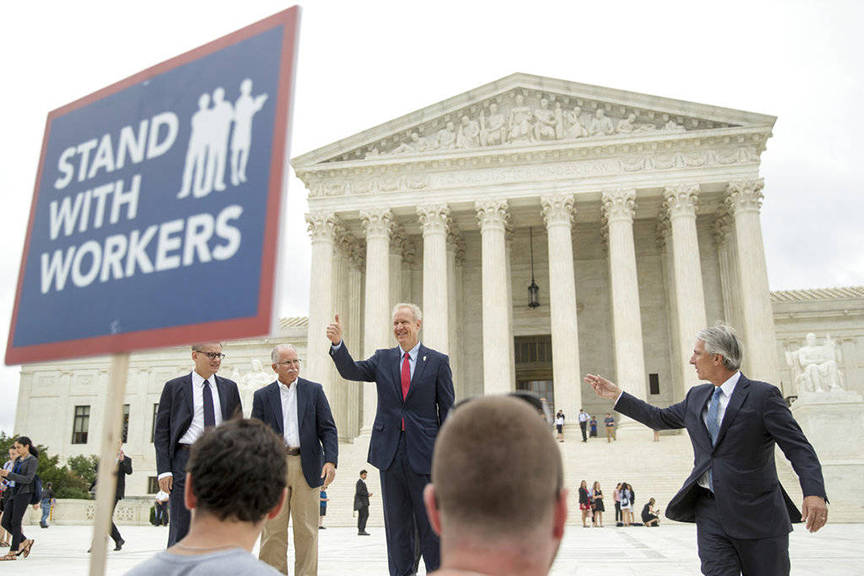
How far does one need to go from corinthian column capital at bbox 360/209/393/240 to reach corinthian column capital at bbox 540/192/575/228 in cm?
688

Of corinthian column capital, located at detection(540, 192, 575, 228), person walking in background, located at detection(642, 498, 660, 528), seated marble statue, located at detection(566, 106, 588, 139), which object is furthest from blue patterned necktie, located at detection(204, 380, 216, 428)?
seated marble statue, located at detection(566, 106, 588, 139)

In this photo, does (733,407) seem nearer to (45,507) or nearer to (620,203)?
(45,507)

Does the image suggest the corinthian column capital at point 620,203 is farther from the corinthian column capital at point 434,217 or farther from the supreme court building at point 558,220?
the corinthian column capital at point 434,217

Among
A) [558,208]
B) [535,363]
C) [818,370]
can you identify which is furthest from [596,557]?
[535,363]

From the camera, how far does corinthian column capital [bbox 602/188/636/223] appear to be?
3111 cm

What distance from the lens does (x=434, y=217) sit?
32.6 m

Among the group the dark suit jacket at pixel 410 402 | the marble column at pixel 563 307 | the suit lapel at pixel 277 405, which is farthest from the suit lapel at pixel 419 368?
the marble column at pixel 563 307

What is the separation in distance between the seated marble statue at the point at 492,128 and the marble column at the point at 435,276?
3.54 metres

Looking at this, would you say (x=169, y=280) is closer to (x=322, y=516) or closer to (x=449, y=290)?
(x=322, y=516)

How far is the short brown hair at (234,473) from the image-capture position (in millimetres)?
2592

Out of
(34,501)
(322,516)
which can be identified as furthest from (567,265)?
(34,501)

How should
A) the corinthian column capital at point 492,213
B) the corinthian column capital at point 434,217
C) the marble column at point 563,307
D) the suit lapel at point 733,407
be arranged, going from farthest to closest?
1. the corinthian column capital at point 434,217
2. the corinthian column capital at point 492,213
3. the marble column at point 563,307
4. the suit lapel at point 733,407

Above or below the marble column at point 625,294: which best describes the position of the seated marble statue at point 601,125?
above

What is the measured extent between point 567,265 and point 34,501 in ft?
75.4
